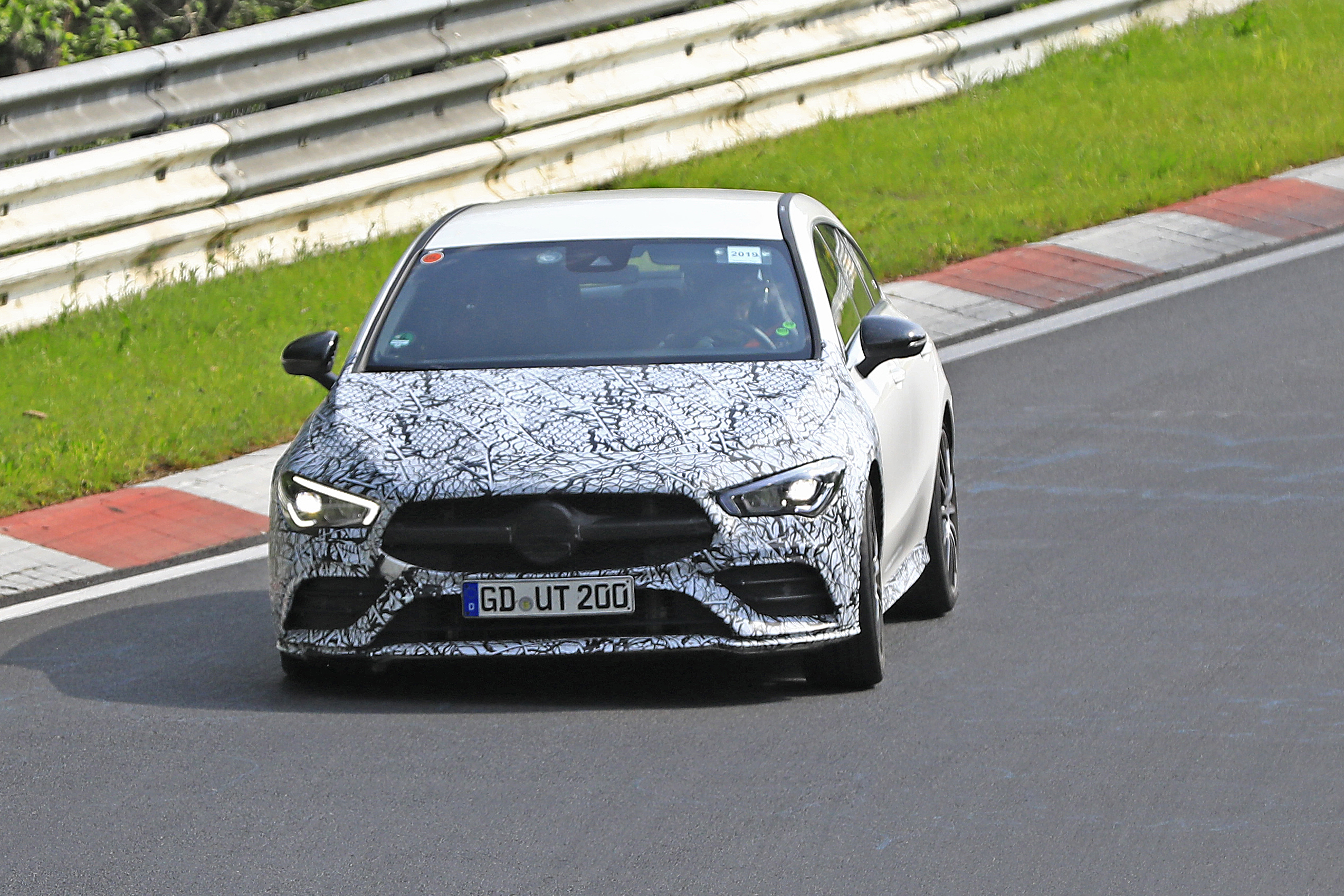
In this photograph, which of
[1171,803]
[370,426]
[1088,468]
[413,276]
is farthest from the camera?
[1088,468]

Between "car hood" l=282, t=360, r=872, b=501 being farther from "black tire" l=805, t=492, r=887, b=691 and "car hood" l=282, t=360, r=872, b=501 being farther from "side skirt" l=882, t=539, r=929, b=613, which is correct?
"side skirt" l=882, t=539, r=929, b=613

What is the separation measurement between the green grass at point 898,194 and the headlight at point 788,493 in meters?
4.73

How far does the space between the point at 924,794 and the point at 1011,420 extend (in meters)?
5.69

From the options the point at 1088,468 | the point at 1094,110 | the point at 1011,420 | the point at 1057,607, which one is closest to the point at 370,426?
the point at 1057,607

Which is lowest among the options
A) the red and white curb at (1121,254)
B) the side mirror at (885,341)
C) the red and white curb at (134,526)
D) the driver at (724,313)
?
the red and white curb at (1121,254)

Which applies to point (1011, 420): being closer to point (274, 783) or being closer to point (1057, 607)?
point (1057, 607)

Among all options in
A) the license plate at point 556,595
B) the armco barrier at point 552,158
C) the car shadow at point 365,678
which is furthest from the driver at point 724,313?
the armco barrier at point 552,158

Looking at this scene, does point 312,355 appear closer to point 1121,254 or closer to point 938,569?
point 938,569

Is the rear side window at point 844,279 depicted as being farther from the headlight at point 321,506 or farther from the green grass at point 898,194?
the green grass at point 898,194

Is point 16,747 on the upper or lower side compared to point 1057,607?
upper

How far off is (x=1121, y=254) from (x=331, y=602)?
9210 mm

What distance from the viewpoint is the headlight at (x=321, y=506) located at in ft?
23.2

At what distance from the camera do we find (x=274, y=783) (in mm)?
6465

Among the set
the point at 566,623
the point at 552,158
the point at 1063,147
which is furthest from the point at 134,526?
the point at 1063,147
